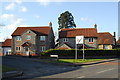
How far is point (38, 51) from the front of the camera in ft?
163

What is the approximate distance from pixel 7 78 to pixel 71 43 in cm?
4038

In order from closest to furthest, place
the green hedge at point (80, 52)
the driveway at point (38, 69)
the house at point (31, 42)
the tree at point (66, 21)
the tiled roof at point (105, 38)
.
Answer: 1. the driveway at point (38, 69)
2. the green hedge at point (80, 52)
3. the house at point (31, 42)
4. the tiled roof at point (105, 38)
5. the tree at point (66, 21)

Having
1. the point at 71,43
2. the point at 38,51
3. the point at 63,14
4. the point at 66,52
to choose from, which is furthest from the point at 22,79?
the point at 63,14

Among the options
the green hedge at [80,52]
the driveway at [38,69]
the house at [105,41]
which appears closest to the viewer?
the driveway at [38,69]

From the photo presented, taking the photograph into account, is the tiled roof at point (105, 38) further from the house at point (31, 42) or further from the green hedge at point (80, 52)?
the house at point (31, 42)

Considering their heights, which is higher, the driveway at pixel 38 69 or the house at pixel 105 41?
the house at pixel 105 41

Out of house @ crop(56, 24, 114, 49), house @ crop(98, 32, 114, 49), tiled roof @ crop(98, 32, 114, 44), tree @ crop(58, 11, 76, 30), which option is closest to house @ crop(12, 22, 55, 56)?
house @ crop(56, 24, 114, 49)

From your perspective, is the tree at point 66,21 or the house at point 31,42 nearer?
the house at point 31,42

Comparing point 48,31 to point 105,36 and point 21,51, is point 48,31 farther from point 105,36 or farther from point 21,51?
point 105,36

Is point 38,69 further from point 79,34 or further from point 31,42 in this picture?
point 79,34

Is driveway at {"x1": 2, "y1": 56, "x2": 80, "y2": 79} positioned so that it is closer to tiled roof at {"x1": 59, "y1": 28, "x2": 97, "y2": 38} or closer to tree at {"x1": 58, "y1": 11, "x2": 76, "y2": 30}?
tiled roof at {"x1": 59, "y1": 28, "x2": 97, "y2": 38}

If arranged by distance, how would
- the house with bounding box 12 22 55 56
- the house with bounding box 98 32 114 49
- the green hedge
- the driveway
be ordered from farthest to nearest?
1. the house with bounding box 98 32 114 49
2. the house with bounding box 12 22 55 56
3. the green hedge
4. the driveway

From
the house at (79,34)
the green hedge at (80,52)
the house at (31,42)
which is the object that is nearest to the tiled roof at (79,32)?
the house at (79,34)

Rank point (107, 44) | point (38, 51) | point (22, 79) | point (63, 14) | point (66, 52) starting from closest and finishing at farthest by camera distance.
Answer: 1. point (22, 79)
2. point (66, 52)
3. point (38, 51)
4. point (107, 44)
5. point (63, 14)
